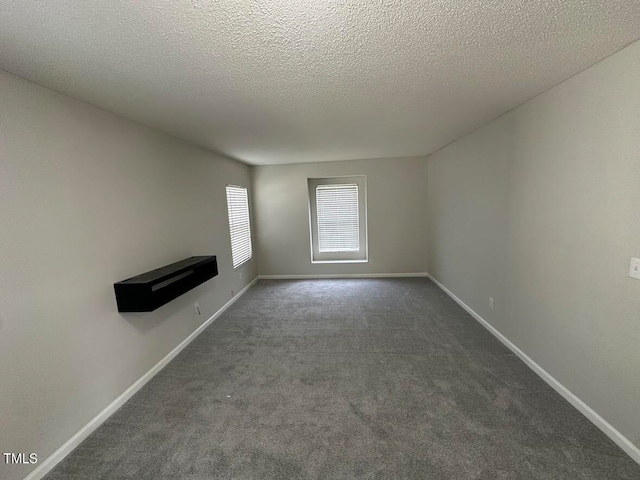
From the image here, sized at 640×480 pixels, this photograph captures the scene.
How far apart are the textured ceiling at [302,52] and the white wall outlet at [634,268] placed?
119cm

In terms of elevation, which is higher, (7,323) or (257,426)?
(7,323)

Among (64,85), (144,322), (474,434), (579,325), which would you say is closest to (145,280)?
(144,322)

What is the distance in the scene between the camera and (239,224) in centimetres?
479

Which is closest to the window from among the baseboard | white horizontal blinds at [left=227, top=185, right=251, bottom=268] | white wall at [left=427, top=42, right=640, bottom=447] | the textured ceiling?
white horizontal blinds at [left=227, top=185, right=251, bottom=268]

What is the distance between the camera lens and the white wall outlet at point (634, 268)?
1503mm

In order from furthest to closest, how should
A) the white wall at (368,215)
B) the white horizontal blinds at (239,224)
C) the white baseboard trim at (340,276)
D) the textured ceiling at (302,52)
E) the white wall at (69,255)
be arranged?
the white baseboard trim at (340,276) < the white wall at (368,215) < the white horizontal blinds at (239,224) < the white wall at (69,255) < the textured ceiling at (302,52)

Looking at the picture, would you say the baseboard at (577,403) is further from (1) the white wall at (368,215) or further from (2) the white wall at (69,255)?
(2) the white wall at (69,255)

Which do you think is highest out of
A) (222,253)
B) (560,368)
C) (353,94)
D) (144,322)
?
(353,94)

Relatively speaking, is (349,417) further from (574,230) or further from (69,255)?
(69,255)

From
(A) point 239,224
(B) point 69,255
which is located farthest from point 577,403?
(A) point 239,224

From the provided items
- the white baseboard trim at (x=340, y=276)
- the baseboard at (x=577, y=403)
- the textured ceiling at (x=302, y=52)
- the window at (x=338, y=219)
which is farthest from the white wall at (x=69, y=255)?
the baseboard at (x=577, y=403)

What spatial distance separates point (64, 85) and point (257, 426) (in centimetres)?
254

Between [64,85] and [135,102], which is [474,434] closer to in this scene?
[135,102]

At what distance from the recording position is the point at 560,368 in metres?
2.06
